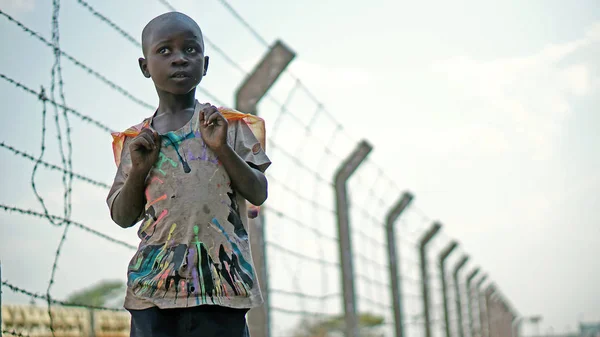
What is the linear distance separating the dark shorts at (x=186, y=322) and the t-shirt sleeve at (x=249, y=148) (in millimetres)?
337

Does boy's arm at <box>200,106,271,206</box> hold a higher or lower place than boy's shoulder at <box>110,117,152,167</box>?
lower

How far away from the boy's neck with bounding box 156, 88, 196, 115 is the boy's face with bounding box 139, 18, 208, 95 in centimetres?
5

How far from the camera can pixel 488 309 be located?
49.5 ft

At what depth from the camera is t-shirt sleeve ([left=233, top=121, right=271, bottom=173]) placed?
2.12 metres

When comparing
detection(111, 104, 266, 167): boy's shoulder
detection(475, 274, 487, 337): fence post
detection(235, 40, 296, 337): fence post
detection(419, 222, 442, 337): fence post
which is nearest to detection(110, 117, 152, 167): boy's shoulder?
detection(111, 104, 266, 167): boy's shoulder

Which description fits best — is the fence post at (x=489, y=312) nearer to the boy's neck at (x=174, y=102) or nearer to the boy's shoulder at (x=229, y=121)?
the boy's shoulder at (x=229, y=121)

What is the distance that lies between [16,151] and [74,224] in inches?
12.0

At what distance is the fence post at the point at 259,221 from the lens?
357cm

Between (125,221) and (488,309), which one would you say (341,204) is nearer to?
(125,221)

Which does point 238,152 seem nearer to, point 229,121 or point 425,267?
point 229,121

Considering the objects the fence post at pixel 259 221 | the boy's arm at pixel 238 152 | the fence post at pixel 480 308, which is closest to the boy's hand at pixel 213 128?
the boy's arm at pixel 238 152

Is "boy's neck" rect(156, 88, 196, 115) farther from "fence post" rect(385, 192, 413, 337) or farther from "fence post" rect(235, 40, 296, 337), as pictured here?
"fence post" rect(385, 192, 413, 337)

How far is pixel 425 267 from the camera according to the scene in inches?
310

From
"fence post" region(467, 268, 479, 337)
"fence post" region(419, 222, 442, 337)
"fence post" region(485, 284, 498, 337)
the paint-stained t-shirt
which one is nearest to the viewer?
the paint-stained t-shirt
